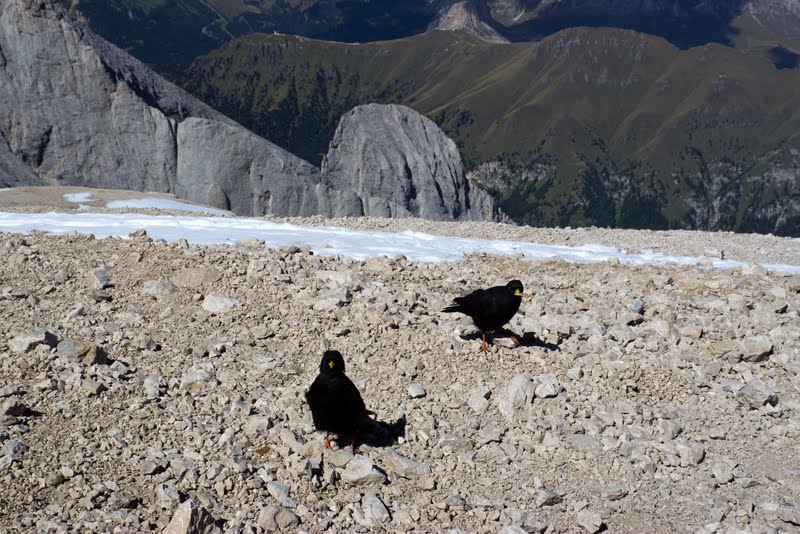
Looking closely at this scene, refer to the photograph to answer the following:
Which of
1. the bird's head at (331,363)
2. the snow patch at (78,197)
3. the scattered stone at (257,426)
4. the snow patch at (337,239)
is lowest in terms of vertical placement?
the scattered stone at (257,426)

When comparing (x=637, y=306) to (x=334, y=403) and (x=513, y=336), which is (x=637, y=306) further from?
(x=334, y=403)

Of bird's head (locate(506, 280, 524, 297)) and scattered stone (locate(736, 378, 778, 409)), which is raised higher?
bird's head (locate(506, 280, 524, 297))

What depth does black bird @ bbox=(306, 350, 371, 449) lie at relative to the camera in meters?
7.78

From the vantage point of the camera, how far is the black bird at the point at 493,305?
9914 mm

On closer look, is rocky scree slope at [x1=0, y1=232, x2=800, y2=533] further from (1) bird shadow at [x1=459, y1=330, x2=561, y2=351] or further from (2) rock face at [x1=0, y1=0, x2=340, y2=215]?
(2) rock face at [x1=0, y1=0, x2=340, y2=215]

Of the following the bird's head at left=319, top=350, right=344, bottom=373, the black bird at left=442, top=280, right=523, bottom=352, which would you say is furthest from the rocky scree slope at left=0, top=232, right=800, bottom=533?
the bird's head at left=319, top=350, right=344, bottom=373

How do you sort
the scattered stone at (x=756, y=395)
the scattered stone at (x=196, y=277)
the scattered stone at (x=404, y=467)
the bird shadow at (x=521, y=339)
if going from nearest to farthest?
the scattered stone at (x=404, y=467), the scattered stone at (x=756, y=395), the bird shadow at (x=521, y=339), the scattered stone at (x=196, y=277)

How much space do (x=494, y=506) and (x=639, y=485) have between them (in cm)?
171

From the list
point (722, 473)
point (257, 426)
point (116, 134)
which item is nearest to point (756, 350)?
point (722, 473)

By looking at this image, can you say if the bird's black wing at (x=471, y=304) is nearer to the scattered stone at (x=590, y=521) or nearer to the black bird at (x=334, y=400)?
the black bird at (x=334, y=400)

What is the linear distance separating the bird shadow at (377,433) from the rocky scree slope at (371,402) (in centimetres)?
12

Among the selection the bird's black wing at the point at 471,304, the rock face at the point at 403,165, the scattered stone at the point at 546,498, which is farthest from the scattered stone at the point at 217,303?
the rock face at the point at 403,165

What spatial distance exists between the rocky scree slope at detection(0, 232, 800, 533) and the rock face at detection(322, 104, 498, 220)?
256 feet

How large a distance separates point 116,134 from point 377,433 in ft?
206
